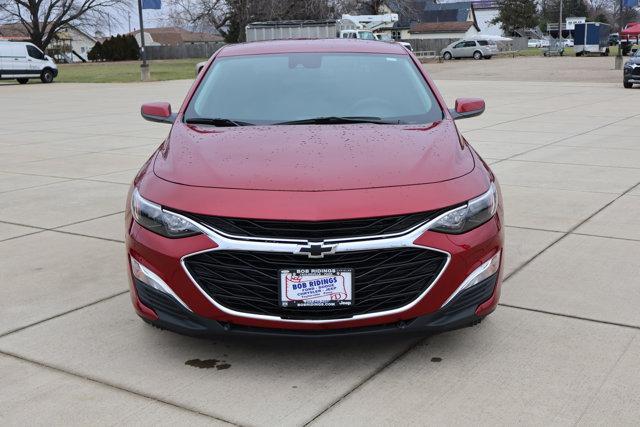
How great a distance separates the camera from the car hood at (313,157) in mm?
3598

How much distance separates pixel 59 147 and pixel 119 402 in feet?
31.4

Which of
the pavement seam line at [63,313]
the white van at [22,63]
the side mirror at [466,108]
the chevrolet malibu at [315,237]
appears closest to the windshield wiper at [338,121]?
the chevrolet malibu at [315,237]

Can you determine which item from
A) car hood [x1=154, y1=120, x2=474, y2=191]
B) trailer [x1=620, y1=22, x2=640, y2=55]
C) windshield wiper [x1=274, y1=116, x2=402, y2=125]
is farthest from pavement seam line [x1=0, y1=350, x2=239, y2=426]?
trailer [x1=620, y1=22, x2=640, y2=55]

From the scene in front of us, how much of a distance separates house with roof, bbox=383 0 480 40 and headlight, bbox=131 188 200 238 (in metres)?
75.8

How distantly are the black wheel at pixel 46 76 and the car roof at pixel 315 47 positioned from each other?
33415 mm

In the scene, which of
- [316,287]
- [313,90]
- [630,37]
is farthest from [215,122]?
[630,37]

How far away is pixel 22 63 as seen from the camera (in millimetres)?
35469

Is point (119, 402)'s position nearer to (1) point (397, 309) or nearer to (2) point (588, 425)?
(1) point (397, 309)

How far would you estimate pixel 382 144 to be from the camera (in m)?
4.03

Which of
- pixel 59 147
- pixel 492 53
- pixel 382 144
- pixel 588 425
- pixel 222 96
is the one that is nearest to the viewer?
pixel 588 425

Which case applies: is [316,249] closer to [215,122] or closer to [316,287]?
[316,287]

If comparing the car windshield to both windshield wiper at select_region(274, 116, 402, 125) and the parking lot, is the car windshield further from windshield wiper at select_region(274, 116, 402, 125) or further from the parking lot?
the parking lot

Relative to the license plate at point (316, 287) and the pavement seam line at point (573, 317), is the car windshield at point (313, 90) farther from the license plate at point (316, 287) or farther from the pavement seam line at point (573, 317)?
the license plate at point (316, 287)

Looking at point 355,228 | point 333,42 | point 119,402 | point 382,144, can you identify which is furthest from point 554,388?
point 333,42
